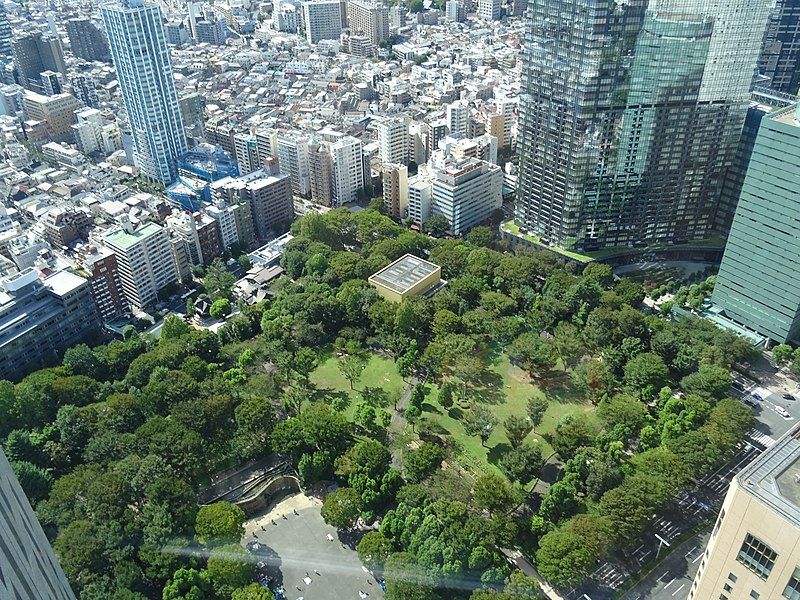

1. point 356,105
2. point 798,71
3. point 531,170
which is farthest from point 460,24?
point 531,170

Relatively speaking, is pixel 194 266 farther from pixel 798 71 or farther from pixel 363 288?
pixel 798 71

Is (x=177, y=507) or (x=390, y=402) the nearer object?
(x=177, y=507)

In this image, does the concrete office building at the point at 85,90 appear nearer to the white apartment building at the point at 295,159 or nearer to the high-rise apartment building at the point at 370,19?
the white apartment building at the point at 295,159

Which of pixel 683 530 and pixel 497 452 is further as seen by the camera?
pixel 497 452

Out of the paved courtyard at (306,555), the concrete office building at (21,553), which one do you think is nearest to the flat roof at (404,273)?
the paved courtyard at (306,555)

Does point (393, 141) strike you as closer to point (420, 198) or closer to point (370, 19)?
point (420, 198)

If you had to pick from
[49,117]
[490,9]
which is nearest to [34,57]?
[49,117]
